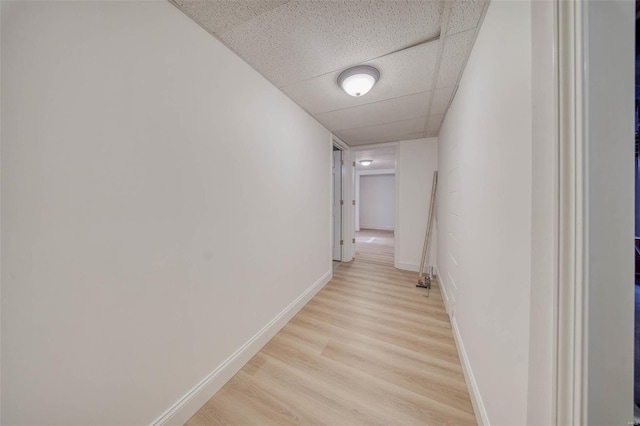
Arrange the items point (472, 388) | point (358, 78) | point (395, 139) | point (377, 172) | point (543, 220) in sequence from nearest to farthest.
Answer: point (543, 220), point (472, 388), point (358, 78), point (395, 139), point (377, 172)

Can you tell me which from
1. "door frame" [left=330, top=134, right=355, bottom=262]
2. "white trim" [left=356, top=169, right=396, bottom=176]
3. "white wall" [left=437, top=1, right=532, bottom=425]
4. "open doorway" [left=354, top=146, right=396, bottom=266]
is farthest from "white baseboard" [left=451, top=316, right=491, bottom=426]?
"white trim" [left=356, top=169, right=396, bottom=176]

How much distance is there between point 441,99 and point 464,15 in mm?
1006

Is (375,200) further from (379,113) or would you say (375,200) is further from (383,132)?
(379,113)

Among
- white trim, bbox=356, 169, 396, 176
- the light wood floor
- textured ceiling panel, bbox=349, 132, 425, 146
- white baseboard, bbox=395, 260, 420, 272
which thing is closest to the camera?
the light wood floor

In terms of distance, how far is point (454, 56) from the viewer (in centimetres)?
139

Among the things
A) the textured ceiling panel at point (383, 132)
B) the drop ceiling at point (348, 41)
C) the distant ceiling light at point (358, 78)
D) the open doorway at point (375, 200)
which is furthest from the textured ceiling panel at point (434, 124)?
the open doorway at point (375, 200)

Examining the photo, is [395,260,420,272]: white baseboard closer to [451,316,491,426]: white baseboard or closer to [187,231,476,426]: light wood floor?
[187,231,476,426]: light wood floor

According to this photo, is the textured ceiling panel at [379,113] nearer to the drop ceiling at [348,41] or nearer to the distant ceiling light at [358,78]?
the drop ceiling at [348,41]

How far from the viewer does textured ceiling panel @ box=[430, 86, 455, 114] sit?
183 cm

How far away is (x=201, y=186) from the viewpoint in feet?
3.92

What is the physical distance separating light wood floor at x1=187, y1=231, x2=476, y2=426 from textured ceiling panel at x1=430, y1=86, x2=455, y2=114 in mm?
2148

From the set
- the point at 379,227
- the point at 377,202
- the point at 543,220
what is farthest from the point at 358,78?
the point at 379,227

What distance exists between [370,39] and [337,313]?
2.31m

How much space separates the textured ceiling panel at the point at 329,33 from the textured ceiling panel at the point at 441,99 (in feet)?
2.38
